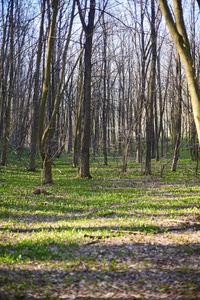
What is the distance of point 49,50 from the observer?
12078mm

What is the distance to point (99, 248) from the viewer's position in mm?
5363

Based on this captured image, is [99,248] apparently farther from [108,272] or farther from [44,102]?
[44,102]

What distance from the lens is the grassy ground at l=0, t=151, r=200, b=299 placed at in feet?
12.8

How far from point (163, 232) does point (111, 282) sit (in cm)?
244

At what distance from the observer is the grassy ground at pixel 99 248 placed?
3904 millimetres

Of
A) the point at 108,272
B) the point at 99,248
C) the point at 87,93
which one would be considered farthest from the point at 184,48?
the point at 87,93

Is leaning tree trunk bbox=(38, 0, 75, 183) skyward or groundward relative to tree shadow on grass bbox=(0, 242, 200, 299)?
skyward

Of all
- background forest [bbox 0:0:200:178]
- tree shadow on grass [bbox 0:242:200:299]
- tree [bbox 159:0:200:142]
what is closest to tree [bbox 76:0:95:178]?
background forest [bbox 0:0:200:178]

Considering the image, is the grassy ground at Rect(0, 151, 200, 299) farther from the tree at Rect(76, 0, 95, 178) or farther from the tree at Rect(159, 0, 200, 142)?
the tree at Rect(76, 0, 95, 178)

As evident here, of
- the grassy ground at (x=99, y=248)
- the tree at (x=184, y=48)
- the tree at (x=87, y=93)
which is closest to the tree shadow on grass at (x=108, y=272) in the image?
the grassy ground at (x=99, y=248)

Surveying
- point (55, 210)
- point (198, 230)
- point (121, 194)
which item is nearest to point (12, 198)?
point (55, 210)

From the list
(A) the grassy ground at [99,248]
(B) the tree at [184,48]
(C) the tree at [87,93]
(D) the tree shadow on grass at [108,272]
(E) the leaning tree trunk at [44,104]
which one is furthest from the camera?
(C) the tree at [87,93]

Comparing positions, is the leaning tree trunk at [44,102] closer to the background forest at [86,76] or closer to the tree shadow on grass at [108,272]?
the background forest at [86,76]

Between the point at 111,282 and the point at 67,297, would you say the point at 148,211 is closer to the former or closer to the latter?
the point at 111,282
